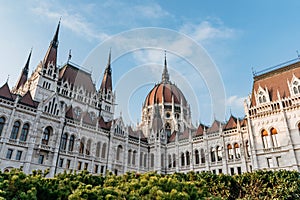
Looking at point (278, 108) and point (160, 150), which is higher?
point (278, 108)

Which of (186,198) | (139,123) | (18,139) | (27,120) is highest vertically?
(139,123)

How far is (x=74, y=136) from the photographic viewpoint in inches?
1400

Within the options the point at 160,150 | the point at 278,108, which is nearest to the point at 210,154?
the point at 160,150

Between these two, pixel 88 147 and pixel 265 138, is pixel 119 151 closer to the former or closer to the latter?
pixel 88 147

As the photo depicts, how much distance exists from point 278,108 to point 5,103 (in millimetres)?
37293

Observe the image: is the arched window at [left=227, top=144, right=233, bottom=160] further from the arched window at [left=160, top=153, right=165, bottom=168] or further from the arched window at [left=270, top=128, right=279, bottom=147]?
the arched window at [left=160, top=153, right=165, bottom=168]

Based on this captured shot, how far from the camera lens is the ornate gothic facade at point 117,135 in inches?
1182

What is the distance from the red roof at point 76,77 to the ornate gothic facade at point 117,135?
21cm

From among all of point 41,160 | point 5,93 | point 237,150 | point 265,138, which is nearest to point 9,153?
point 41,160

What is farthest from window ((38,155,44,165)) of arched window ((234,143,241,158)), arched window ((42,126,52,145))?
arched window ((234,143,241,158))

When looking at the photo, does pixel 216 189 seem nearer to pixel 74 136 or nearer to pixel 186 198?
pixel 186 198

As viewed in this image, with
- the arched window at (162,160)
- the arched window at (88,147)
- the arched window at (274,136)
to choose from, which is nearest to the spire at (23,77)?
the arched window at (88,147)

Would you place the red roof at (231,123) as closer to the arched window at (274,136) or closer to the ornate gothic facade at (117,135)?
the ornate gothic facade at (117,135)

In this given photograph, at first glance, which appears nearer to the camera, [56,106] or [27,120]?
[27,120]
